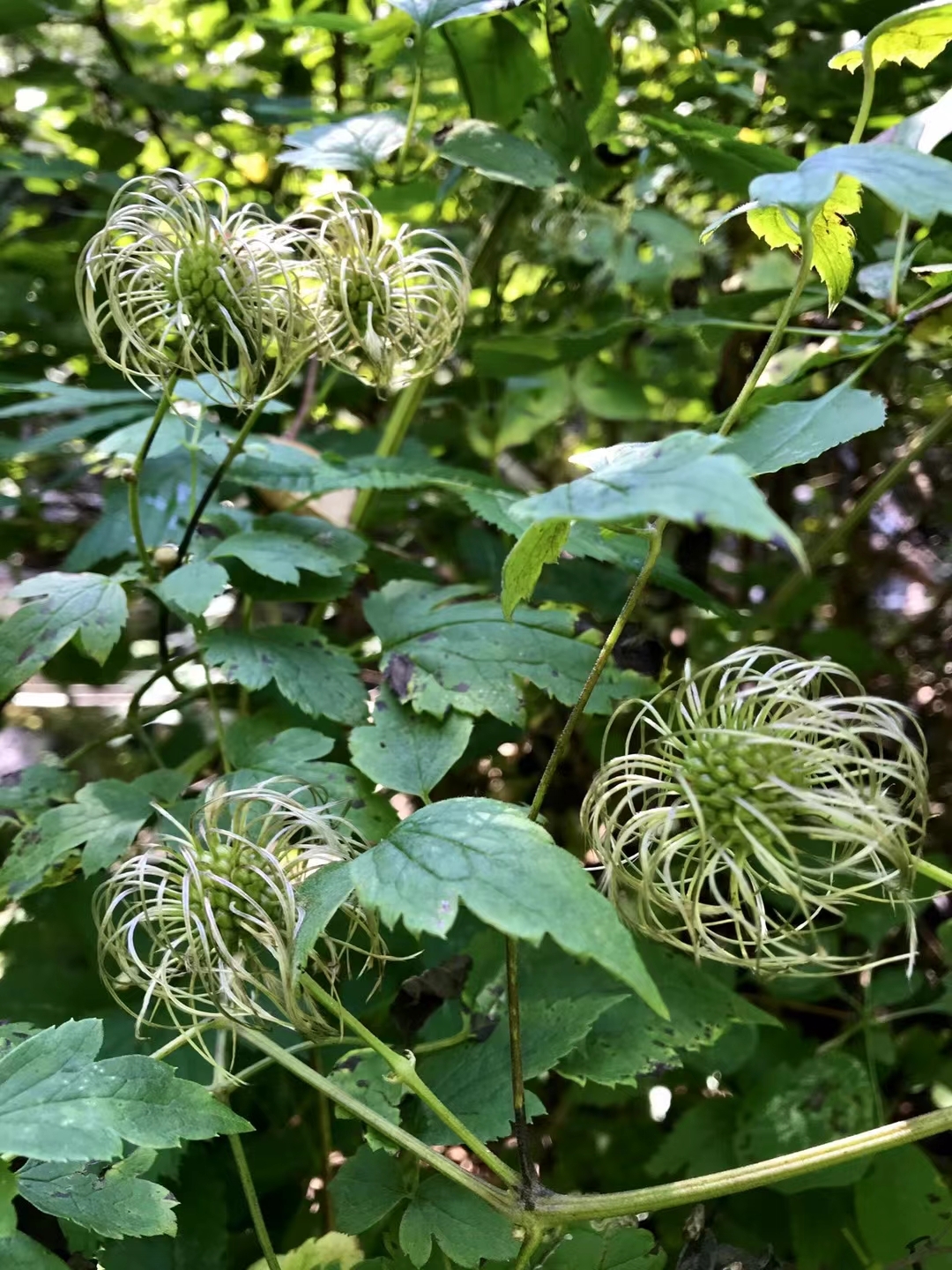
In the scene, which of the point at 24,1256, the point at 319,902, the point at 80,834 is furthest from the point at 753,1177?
the point at 80,834

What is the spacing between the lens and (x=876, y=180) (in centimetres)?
43

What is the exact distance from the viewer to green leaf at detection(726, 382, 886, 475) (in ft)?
1.74

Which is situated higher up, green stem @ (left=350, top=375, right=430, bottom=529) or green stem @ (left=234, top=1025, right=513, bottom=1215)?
green stem @ (left=350, top=375, right=430, bottom=529)

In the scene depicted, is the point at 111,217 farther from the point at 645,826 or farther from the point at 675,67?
the point at 675,67

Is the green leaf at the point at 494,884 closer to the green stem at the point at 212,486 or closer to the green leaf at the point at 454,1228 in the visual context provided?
the green leaf at the point at 454,1228

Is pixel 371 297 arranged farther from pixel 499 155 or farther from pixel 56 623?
pixel 56 623

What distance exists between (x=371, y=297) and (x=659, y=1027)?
0.59 m

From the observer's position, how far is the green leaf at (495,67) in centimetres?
89

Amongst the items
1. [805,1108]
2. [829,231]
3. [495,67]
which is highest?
[495,67]

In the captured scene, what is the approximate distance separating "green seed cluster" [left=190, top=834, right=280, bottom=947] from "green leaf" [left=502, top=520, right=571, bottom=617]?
8.4 inches

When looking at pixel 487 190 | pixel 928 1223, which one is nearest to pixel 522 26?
pixel 487 190

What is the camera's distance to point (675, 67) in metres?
1.25

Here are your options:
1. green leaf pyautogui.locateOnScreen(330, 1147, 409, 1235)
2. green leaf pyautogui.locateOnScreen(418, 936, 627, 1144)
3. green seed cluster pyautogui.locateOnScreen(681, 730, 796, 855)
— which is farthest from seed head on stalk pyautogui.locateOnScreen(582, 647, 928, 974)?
green leaf pyautogui.locateOnScreen(330, 1147, 409, 1235)

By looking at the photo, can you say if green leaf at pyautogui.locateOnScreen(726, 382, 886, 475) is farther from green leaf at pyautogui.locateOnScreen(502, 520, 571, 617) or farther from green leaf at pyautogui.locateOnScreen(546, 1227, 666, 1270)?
green leaf at pyautogui.locateOnScreen(546, 1227, 666, 1270)
